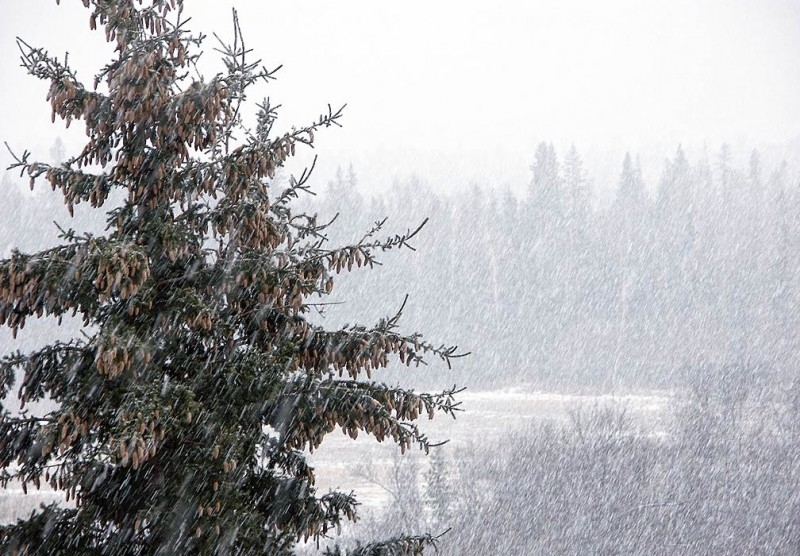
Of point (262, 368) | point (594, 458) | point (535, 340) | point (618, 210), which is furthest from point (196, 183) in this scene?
point (618, 210)

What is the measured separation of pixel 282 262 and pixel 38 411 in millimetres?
45659

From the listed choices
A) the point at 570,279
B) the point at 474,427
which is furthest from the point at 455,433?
the point at 570,279

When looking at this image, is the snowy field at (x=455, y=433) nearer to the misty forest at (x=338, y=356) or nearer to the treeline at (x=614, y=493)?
the misty forest at (x=338, y=356)

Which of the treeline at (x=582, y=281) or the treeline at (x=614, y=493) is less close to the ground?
the treeline at (x=582, y=281)

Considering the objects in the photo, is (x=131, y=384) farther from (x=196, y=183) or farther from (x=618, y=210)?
(x=618, y=210)

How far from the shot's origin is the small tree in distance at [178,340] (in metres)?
5.00

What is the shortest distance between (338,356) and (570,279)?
70938mm

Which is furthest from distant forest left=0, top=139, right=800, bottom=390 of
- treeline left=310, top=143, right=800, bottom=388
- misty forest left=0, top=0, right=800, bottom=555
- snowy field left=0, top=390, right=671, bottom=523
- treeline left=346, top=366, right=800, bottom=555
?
treeline left=346, top=366, right=800, bottom=555

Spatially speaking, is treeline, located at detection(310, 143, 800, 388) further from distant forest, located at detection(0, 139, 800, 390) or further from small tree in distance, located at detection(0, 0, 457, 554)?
small tree in distance, located at detection(0, 0, 457, 554)

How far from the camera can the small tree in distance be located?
500 centimetres

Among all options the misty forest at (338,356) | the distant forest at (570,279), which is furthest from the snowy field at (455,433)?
the distant forest at (570,279)

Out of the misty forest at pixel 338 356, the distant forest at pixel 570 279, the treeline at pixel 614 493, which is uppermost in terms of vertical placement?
the distant forest at pixel 570 279

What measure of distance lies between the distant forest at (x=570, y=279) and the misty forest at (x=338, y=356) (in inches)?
12.7

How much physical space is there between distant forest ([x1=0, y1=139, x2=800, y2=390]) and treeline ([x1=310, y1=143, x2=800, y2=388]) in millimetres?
156
